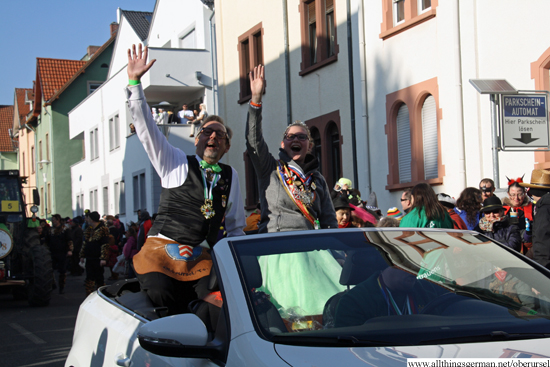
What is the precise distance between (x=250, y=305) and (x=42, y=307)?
12501 millimetres

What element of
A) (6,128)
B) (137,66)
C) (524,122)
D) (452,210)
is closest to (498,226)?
(452,210)

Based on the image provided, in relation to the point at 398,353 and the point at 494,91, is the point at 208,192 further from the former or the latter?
the point at 494,91

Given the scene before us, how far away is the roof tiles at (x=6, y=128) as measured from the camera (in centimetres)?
7338

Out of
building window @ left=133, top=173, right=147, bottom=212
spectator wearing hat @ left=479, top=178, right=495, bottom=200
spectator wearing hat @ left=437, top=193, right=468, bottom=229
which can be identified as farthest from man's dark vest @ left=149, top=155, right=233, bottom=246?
building window @ left=133, top=173, right=147, bottom=212

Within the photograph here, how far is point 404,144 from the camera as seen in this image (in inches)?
587

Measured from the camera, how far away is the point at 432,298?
3.10 m

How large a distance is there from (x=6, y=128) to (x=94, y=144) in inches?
1685

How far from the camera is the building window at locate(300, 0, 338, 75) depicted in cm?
1745

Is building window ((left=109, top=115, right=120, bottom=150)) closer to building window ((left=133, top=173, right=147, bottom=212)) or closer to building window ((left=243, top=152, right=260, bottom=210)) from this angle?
building window ((left=133, top=173, right=147, bottom=212))

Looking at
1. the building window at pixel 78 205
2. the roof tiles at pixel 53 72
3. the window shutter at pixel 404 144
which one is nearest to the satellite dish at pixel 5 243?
the window shutter at pixel 404 144

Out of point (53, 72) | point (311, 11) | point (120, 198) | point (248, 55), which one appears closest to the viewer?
point (311, 11)

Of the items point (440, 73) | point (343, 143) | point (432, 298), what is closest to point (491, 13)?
point (440, 73)

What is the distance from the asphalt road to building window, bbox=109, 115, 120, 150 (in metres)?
18.2

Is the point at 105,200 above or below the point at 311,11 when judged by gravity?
below
